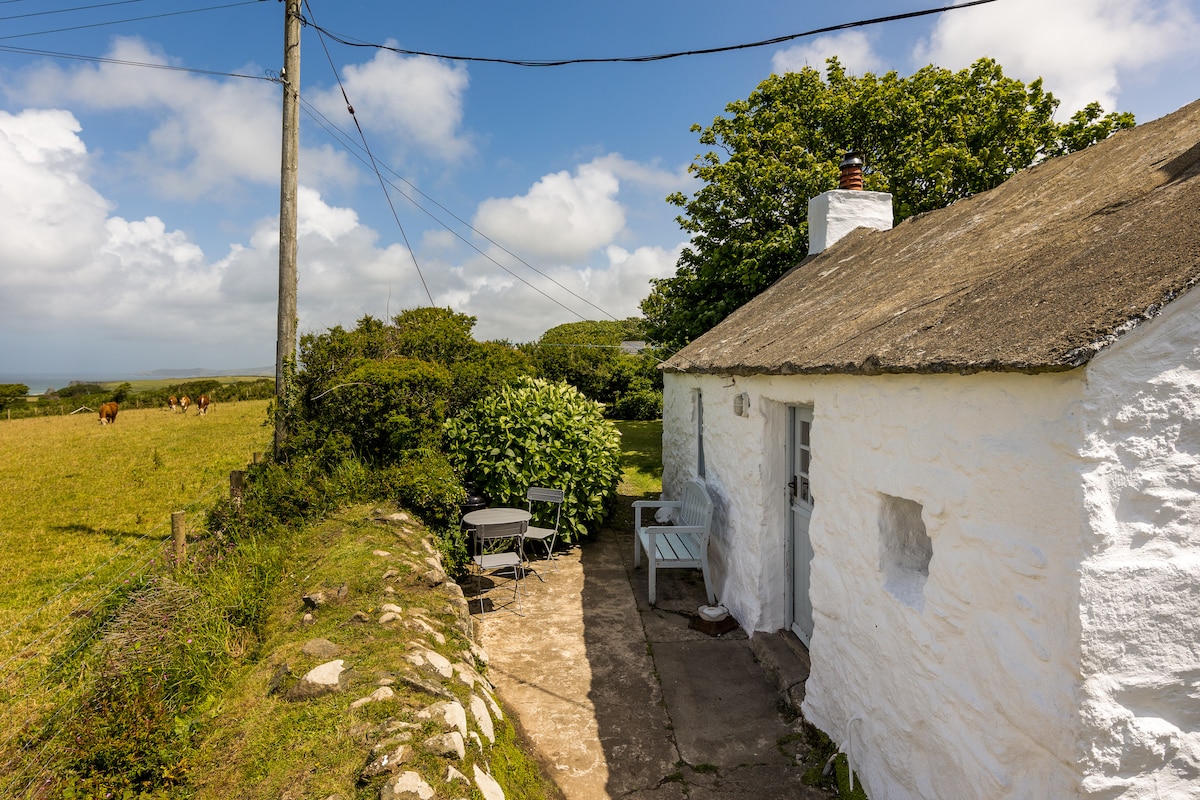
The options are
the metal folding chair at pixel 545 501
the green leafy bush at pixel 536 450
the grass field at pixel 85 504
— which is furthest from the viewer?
the green leafy bush at pixel 536 450

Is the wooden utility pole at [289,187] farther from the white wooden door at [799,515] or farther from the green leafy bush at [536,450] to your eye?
the white wooden door at [799,515]

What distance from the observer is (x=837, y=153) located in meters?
15.9

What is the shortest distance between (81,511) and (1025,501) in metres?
15.1

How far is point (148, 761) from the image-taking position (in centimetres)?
325

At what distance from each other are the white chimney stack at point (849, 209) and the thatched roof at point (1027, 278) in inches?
124

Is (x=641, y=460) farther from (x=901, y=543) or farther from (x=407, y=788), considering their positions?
(x=407, y=788)

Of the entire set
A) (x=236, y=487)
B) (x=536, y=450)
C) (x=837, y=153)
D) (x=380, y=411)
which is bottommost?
(x=236, y=487)

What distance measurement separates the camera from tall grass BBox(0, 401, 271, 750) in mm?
6133

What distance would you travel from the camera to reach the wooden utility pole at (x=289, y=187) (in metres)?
8.09

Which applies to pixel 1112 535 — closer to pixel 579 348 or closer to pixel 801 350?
pixel 801 350

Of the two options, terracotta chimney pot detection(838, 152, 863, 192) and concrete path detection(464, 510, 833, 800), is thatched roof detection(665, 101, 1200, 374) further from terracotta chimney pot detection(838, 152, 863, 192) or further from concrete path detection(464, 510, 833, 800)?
terracotta chimney pot detection(838, 152, 863, 192)

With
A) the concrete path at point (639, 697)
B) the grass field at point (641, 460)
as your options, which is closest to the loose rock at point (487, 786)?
the concrete path at point (639, 697)

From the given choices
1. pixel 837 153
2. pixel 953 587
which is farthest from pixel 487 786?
pixel 837 153

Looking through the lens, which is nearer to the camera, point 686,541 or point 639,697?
point 639,697
